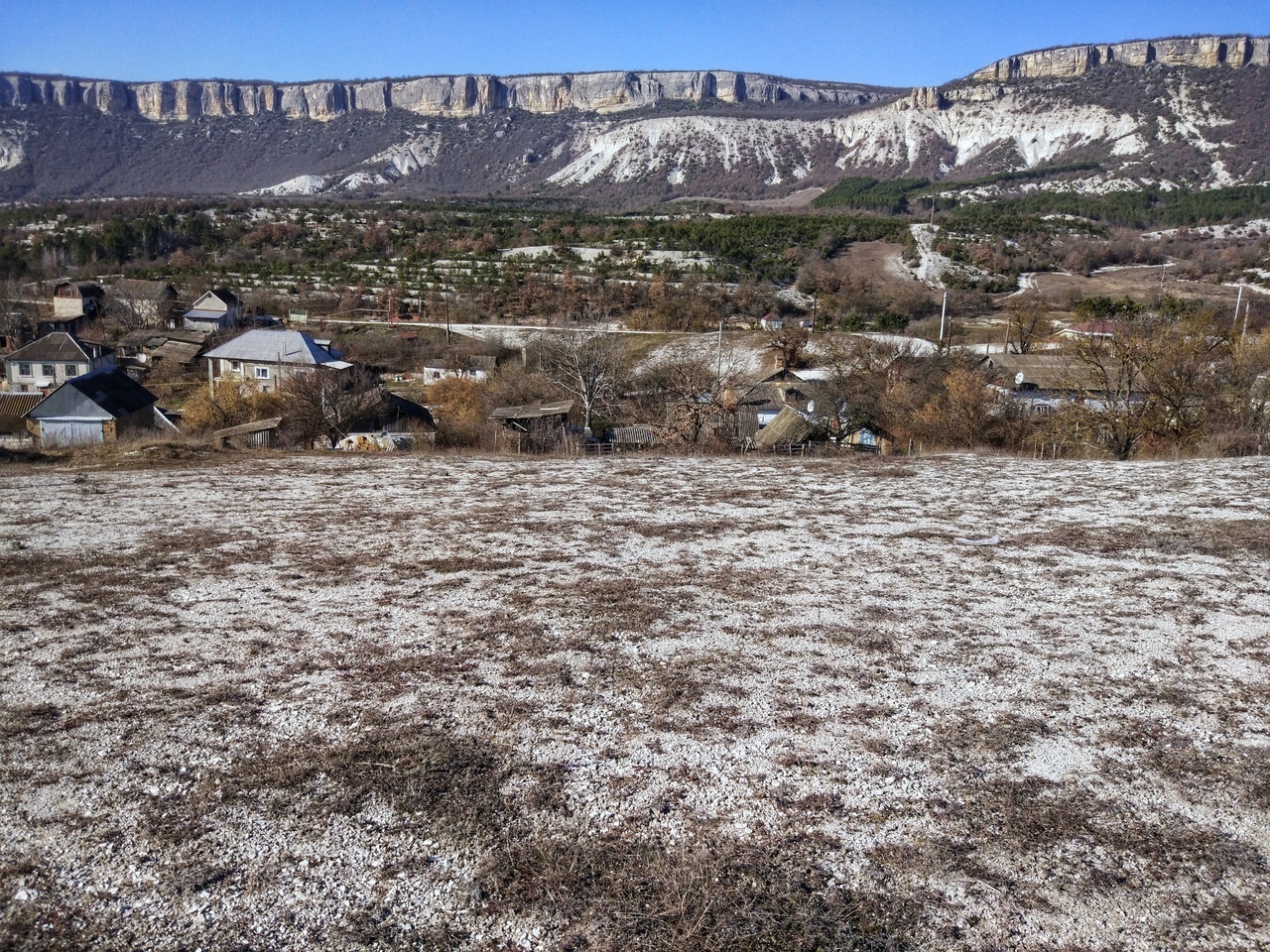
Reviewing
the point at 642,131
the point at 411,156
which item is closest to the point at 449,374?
the point at 642,131

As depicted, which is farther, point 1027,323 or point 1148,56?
point 1148,56

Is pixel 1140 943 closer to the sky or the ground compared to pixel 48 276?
closer to the ground

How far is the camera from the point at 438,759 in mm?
4250

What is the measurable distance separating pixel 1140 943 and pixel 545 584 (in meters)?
4.56

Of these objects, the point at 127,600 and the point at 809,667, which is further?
the point at 127,600

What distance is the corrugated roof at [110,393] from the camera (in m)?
26.9

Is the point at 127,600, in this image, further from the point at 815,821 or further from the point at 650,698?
the point at 815,821

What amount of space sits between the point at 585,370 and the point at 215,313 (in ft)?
112

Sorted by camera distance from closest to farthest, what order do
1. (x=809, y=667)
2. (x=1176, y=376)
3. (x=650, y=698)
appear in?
(x=650, y=698) < (x=809, y=667) < (x=1176, y=376)

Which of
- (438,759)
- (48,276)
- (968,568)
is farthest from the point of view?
(48,276)

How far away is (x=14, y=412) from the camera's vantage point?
33344 millimetres

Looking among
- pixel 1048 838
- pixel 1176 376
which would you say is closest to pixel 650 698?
pixel 1048 838

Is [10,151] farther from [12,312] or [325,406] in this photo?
[325,406]

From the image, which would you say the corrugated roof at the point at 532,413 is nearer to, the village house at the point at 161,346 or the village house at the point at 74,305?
the village house at the point at 161,346
